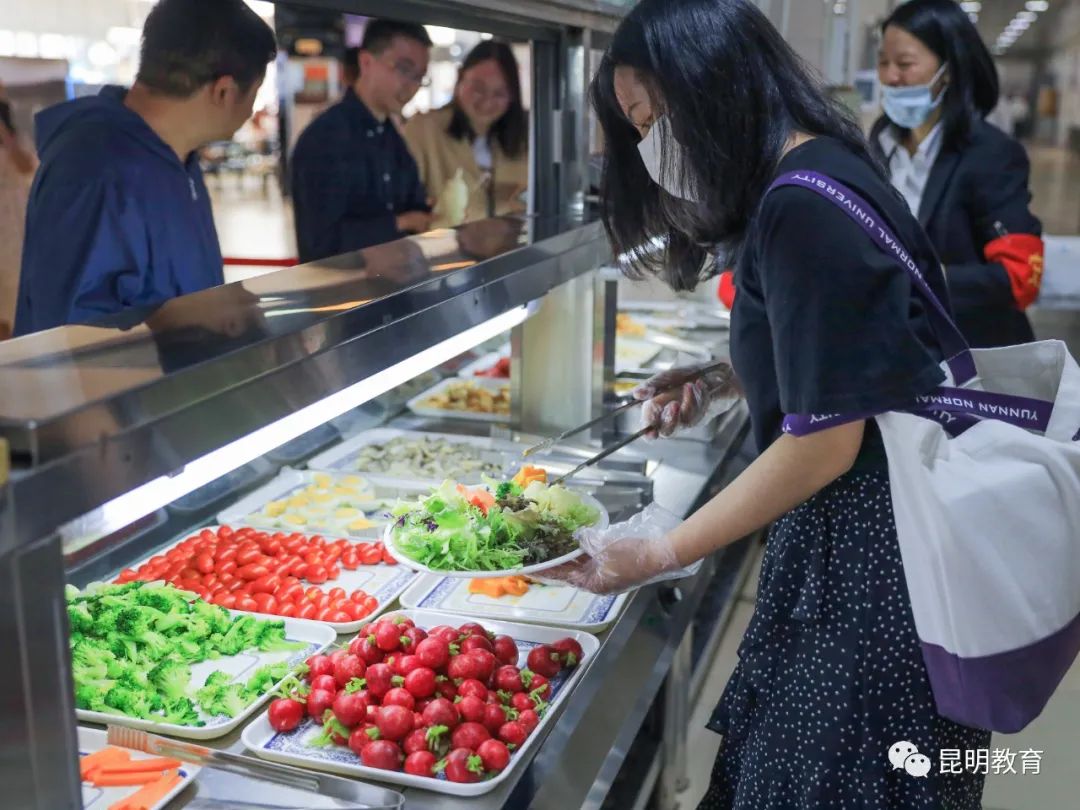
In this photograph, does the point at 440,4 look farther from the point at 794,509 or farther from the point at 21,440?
the point at 21,440

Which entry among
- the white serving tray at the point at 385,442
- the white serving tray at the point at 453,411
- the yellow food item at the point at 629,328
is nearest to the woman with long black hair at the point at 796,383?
the white serving tray at the point at 385,442

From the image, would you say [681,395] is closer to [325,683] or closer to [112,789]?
[325,683]

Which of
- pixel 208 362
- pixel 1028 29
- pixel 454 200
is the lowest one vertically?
pixel 208 362

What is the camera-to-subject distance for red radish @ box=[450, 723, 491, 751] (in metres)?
1.67

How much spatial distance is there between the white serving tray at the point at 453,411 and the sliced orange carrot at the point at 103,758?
78.9 inches

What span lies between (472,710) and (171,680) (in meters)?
0.54

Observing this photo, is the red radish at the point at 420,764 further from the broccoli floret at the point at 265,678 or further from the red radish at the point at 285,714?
the broccoli floret at the point at 265,678

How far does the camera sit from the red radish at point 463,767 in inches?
63.6

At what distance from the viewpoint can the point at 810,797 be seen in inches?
71.4

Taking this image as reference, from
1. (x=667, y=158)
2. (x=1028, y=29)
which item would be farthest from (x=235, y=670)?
(x=1028, y=29)

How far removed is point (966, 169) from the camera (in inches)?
142

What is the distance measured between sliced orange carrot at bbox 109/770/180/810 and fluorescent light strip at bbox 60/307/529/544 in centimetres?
36

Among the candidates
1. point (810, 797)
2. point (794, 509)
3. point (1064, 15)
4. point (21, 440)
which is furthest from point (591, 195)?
point (1064, 15)

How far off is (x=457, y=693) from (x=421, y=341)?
1.97 ft
